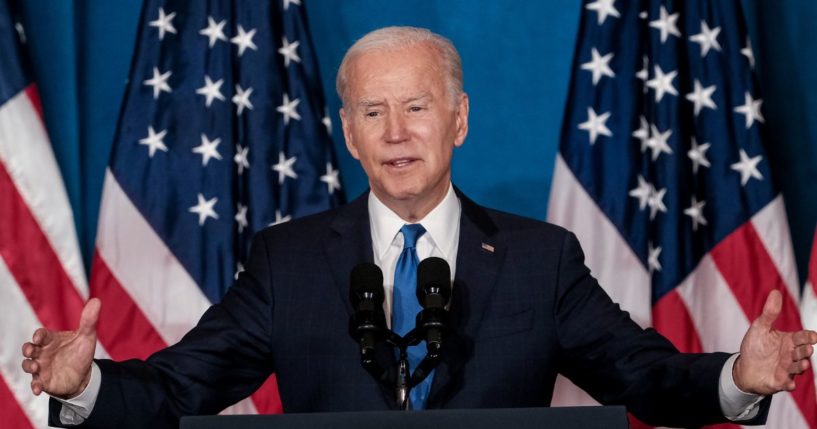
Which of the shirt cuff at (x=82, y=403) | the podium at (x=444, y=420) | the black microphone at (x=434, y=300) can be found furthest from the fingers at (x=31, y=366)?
the black microphone at (x=434, y=300)

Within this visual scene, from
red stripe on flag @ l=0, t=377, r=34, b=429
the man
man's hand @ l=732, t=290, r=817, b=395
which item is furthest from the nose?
red stripe on flag @ l=0, t=377, r=34, b=429

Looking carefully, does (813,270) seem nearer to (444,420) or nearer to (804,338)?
(804,338)

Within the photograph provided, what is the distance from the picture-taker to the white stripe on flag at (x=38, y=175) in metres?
4.04

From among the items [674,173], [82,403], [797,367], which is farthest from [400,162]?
[674,173]

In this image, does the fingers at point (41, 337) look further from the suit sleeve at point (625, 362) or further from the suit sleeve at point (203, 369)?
the suit sleeve at point (625, 362)

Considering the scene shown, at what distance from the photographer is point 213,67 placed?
4188 mm

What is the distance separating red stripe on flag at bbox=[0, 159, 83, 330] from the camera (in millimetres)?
4012

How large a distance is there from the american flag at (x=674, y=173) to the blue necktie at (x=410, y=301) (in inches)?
57.2

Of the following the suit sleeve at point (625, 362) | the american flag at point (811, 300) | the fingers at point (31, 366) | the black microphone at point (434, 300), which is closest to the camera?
the black microphone at point (434, 300)

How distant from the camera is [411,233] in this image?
9.20 feet

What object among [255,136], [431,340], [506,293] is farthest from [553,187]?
[431,340]

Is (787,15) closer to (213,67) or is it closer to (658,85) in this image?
(658,85)

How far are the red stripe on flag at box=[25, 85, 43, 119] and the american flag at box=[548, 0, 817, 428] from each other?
1.89 meters

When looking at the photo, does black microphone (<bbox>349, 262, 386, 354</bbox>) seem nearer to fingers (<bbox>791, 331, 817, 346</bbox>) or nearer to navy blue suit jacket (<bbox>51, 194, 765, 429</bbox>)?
navy blue suit jacket (<bbox>51, 194, 765, 429</bbox>)
